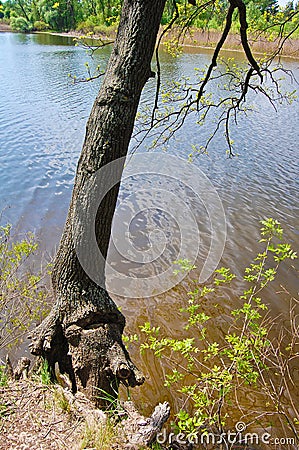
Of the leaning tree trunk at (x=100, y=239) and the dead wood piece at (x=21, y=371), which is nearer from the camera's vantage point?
the leaning tree trunk at (x=100, y=239)

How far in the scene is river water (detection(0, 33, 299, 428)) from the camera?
4812mm

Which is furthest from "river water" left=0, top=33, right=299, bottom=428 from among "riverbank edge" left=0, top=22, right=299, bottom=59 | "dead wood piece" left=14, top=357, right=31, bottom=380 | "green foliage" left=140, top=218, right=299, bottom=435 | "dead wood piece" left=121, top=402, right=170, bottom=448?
"riverbank edge" left=0, top=22, right=299, bottom=59

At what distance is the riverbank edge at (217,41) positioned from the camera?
417cm

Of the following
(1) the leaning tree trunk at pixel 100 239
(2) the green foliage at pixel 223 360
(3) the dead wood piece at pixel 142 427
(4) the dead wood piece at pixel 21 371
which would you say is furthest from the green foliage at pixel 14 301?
(3) the dead wood piece at pixel 142 427

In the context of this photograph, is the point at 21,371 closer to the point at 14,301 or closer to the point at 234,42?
the point at 14,301

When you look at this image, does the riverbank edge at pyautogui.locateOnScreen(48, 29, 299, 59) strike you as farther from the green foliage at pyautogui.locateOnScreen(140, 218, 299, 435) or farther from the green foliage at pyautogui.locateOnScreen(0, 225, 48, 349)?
the green foliage at pyautogui.locateOnScreen(140, 218, 299, 435)

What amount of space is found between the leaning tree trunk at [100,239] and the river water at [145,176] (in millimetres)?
1236

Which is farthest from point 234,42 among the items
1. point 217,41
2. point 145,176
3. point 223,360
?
point 223,360

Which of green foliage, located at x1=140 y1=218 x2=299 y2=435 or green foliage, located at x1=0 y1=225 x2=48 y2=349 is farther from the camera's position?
green foliage, located at x1=0 y1=225 x2=48 y2=349

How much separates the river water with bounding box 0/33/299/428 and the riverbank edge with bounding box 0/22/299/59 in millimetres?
2282

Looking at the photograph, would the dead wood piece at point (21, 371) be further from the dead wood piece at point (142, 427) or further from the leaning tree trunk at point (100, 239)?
the dead wood piece at point (142, 427)

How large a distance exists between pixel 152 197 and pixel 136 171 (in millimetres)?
1356

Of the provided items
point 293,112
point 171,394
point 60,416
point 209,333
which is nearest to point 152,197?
point 209,333

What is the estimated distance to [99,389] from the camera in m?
2.45
